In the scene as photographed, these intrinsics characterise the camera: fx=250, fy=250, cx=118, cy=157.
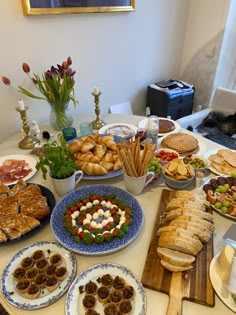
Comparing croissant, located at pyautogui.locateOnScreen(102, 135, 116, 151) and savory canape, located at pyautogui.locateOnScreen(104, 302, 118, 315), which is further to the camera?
croissant, located at pyautogui.locateOnScreen(102, 135, 116, 151)

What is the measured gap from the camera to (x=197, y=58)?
2.49 metres

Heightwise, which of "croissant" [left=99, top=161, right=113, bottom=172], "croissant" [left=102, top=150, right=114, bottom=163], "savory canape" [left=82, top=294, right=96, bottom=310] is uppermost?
"croissant" [left=102, top=150, right=114, bottom=163]

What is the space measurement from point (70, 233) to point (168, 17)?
84.6 inches

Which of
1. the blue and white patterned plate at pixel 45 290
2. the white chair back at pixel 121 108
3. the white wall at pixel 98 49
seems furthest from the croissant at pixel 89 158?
the white chair back at pixel 121 108

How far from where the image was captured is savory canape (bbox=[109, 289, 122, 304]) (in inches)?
25.6

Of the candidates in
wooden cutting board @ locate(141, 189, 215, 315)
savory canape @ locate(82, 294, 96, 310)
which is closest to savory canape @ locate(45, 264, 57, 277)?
savory canape @ locate(82, 294, 96, 310)

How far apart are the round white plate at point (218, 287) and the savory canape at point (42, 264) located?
478 millimetres

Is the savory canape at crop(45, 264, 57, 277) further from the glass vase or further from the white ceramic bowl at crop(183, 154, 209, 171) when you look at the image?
the glass vase

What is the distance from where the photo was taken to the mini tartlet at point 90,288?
2.20ft

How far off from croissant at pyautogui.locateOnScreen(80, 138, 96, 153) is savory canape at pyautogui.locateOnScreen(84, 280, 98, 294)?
23.8 inches

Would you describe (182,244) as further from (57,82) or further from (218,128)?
(218,128)

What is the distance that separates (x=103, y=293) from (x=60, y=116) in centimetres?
107

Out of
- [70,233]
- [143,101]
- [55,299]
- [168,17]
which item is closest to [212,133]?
[143,101]

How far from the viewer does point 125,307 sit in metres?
0.63
